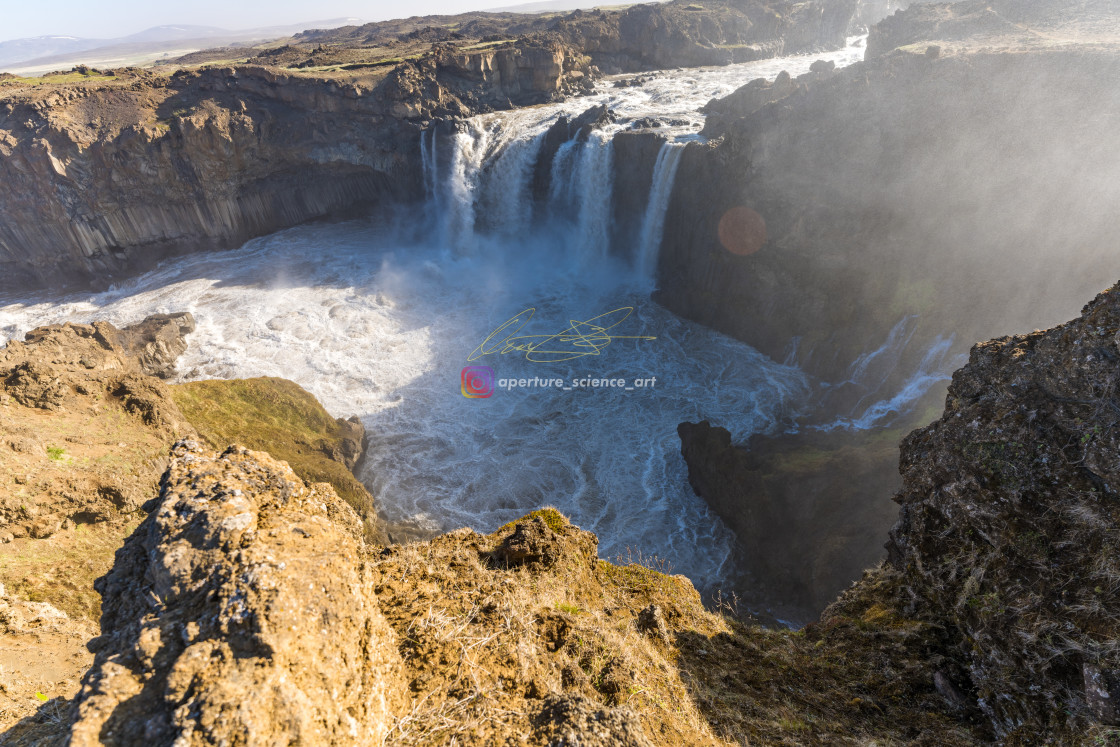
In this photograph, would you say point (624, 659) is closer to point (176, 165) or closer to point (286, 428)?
point (286, 428)

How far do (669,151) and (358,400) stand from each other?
20326 mm

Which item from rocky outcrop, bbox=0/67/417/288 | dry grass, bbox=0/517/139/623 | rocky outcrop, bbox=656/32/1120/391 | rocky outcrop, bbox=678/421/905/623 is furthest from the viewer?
rocky outcrop, bbox=0/67/417/288

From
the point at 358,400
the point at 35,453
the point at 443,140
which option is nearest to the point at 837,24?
the point at 443,140

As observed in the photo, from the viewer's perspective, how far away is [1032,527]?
6645 mm

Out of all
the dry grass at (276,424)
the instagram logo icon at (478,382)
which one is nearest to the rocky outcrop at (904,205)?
the instagram logo icon at (478,382)

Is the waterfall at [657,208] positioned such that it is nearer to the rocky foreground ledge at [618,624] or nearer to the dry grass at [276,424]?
the dry grass at [276,424]

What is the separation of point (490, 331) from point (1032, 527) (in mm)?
24687

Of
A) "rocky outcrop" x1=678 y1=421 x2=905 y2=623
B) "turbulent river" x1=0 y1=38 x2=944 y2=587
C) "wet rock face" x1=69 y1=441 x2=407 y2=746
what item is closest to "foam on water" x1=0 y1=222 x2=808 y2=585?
"turbulent river" x1=0 y1=38 x2=944 y2=587

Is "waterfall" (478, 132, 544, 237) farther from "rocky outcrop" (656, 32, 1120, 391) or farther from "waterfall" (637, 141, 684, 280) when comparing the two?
"rocky outcrop" (656, 32, 1120, 391)

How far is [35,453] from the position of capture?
36.3ft

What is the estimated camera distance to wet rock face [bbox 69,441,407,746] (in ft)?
11.0

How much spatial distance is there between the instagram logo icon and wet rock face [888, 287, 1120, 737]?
746 inches

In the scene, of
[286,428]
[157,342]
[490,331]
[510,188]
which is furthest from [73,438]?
[510,188]

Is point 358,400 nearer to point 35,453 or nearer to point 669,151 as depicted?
point 35,453
